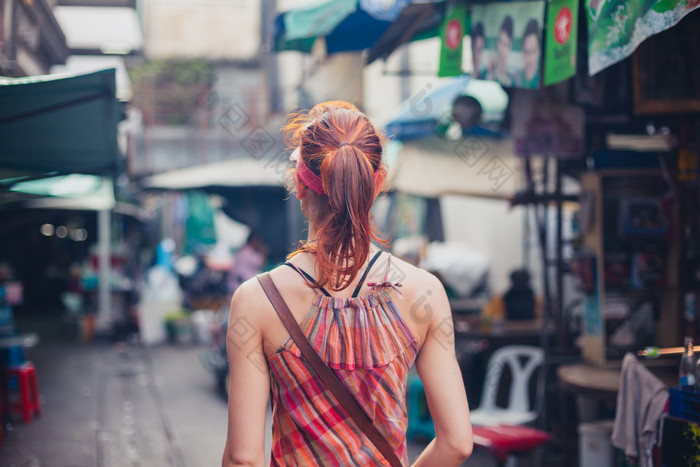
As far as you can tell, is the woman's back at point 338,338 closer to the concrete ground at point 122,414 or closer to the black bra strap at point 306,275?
the black bra strap at point 306,275

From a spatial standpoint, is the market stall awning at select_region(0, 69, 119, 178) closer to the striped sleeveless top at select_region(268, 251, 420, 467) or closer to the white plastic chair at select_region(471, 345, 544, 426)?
the striped sleeveless top at select_region(268, 251, 420, 467)

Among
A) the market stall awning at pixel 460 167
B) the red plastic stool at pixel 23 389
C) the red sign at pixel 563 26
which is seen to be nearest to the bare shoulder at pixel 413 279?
the red sign at pixel 563 26

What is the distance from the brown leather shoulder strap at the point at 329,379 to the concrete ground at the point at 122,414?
14.2ft

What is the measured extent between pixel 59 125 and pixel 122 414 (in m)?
4.13

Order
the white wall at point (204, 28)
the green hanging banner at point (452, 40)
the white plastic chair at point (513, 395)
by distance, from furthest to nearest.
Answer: the white wall at point (204, 28), the white plastic chair at point (513, 395), the green hanging banner at point (452, 40)

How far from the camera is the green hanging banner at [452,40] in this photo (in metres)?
4.64

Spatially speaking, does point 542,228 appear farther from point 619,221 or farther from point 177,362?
point 177,362

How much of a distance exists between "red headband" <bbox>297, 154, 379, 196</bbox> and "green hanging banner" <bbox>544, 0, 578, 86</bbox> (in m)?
2.37

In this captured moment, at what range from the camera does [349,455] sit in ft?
5.74

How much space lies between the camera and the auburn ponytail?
174cm

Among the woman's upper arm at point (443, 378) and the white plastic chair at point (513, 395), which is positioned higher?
the woman's upper arm at point (443, 378)

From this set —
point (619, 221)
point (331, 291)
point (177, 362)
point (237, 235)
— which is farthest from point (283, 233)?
point (237, 235)

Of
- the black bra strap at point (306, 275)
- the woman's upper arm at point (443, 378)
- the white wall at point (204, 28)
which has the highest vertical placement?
the white wall at point (204, 28)

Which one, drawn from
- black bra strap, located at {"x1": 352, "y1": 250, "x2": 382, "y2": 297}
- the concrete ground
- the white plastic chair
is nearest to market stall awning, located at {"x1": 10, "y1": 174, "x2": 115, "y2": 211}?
the concrete ground
